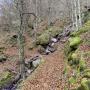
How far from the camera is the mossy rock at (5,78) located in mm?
20250

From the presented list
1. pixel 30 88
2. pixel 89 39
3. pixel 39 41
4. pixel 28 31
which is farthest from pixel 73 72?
pixel 28 31

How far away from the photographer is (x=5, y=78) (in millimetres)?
20891

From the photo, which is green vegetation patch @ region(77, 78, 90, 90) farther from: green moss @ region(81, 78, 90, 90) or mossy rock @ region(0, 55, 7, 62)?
mossy rock @ region(0, 55, 7, 62)

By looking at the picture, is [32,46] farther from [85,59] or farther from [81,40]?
[85,59]

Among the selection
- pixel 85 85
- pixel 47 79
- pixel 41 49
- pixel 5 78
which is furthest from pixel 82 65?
pixel 41 49

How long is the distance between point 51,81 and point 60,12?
45.1 metres

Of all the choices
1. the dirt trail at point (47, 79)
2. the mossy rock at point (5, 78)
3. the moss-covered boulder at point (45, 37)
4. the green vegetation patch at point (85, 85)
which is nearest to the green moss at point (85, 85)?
the green vegetation patch at point (85, 85)

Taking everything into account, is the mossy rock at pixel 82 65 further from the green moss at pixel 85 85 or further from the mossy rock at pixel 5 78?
the mossy rock at pixel 5 78

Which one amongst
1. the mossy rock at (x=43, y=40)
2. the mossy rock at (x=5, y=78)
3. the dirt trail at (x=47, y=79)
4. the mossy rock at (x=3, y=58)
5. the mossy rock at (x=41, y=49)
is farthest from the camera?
the mossy rock at (x=43, y=40)

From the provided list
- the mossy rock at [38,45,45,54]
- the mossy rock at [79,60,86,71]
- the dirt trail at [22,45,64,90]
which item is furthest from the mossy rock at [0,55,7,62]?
the mossy rock at [79,60,86,71]

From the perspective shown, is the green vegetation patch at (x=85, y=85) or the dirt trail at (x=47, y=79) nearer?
the green vegetation patch at (x=85, y=85)

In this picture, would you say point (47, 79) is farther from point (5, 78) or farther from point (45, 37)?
point (45, 37)

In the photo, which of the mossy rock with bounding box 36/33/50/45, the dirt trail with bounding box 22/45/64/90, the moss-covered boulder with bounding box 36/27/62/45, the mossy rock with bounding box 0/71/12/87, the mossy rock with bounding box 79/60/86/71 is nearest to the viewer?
the mossy rock with bounding box 79/60/86/71

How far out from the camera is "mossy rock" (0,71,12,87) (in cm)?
2025
